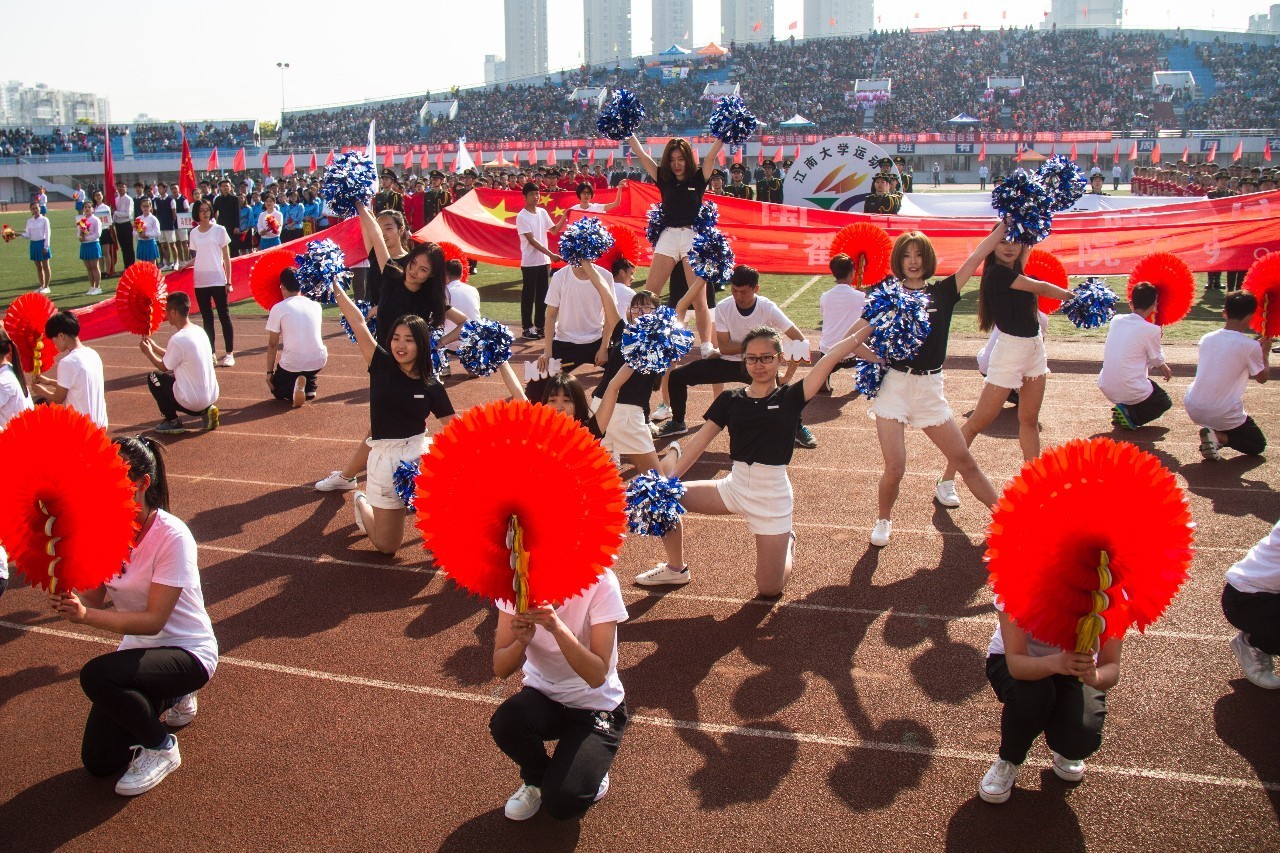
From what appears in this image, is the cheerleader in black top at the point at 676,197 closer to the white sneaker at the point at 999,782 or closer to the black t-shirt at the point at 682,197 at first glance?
the black t-shirt at the point at 682,197

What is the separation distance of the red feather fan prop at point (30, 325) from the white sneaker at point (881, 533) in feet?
20.4

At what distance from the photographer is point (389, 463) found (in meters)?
6.29

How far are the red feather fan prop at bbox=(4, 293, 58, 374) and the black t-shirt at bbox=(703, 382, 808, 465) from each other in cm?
535

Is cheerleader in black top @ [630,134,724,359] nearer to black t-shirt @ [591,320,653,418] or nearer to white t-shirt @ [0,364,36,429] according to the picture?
black t-shirt @ [591,320,653,418]

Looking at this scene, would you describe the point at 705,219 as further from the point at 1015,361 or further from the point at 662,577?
the point at 662,577

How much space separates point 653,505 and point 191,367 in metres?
6.37

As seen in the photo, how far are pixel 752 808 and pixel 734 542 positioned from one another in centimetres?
294

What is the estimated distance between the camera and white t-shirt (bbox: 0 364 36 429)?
598cm

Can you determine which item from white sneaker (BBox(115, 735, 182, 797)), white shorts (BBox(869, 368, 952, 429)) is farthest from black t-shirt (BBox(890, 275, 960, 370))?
white sneaker (BBox(115, 735, 182, 797))

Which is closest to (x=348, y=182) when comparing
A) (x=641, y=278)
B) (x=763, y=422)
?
(x=763, y=422)

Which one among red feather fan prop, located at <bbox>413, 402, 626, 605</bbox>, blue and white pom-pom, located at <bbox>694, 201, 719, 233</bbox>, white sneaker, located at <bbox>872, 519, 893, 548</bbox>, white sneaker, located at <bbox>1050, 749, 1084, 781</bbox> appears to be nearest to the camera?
red feather fan prop, located at <bbox>413, 402, 626, 605</bbox>

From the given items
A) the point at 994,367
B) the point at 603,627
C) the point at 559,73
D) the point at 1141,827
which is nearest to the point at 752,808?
the point at 603,627

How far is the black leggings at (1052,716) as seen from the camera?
3732 millimetres

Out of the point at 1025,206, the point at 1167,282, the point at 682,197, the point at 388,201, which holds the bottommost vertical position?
the point at 1167,282
